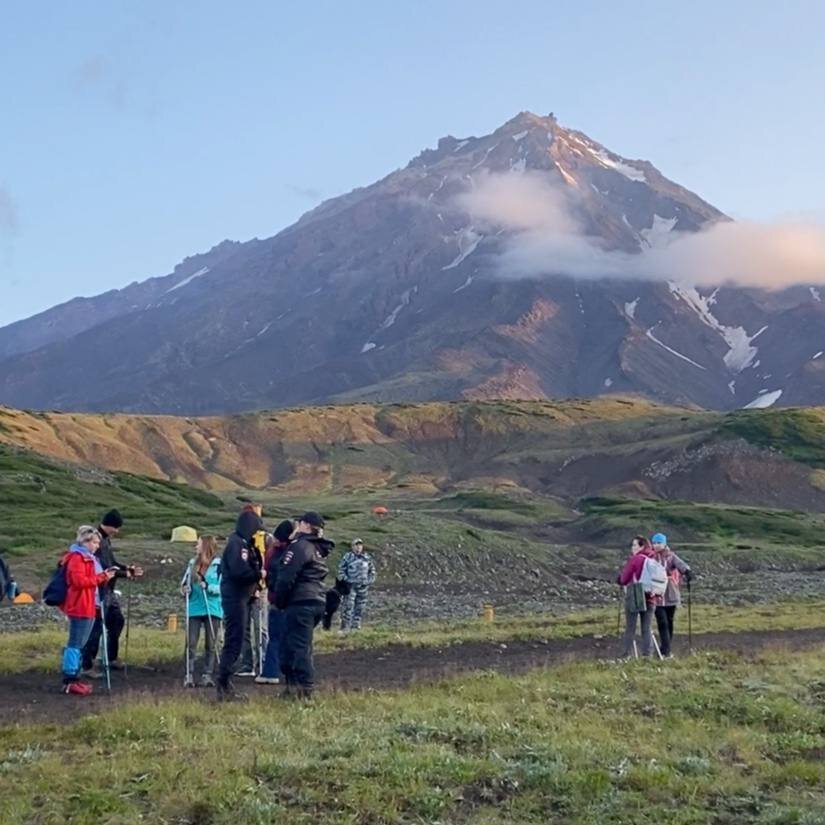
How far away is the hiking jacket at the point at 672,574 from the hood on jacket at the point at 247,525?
9631 mm

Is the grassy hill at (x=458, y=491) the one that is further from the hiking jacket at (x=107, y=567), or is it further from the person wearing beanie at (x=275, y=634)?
the person wearing beanie at (x=275, y=634)

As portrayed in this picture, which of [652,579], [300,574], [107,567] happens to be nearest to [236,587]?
[300,574]

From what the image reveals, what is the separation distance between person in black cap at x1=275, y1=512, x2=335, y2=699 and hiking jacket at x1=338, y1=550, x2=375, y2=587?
38.2 ft

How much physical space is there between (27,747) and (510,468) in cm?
15663

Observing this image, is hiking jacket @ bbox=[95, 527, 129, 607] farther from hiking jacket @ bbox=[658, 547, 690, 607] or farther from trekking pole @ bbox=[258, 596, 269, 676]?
hiking jacket @ bbox=[658, 547, 690, 607]

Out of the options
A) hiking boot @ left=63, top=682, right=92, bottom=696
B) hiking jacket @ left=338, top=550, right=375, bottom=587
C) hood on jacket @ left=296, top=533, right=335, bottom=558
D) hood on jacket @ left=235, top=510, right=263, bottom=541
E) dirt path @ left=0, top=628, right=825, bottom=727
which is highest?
hood on jacket @ left=235, top=510, right=263, bottom=541

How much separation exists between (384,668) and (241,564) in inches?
224

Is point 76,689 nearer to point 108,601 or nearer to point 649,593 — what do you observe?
point 108,601

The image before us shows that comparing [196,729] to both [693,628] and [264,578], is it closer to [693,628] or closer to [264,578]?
[264,578]

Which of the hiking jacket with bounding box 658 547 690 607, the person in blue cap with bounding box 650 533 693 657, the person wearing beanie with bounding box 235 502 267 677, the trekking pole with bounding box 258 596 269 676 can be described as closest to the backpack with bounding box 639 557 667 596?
the person in blue cap with bounding box 650 533 693 657

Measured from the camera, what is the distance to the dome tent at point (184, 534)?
6269 centimetres

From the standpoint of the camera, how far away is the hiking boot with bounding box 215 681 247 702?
15.1m

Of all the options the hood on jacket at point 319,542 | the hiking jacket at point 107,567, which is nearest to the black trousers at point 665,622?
the hood on jacket at point 319,542

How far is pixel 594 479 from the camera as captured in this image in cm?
15762
